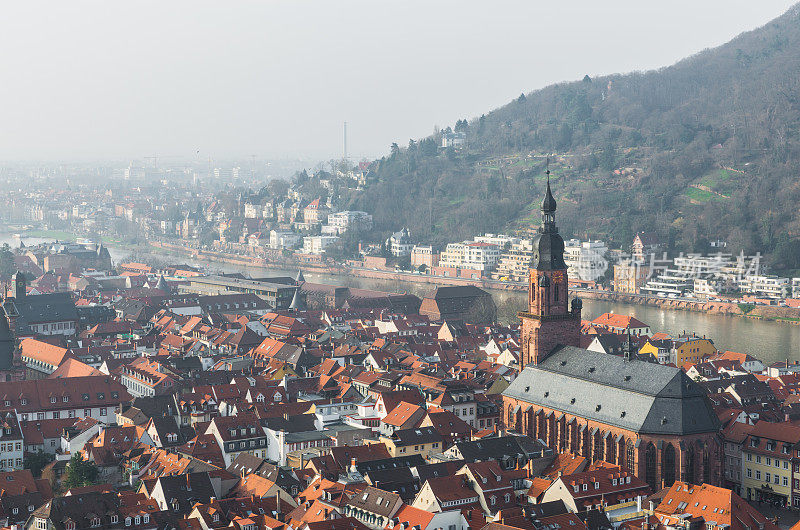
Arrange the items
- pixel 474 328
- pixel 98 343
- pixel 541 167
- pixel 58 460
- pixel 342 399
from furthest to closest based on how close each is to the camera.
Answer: pixel 541 167 → pixel 474 328 → pixel 98 343 → pixel 342 399 → pixel 58 460

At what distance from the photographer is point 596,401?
3572 cm

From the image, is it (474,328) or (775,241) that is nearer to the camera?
(474,328)

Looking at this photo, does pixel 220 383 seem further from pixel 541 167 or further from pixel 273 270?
pixel 541 167

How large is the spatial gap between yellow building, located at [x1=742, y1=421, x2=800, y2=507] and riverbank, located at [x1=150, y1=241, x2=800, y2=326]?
42707 millimetres

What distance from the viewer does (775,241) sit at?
96625 millimetres

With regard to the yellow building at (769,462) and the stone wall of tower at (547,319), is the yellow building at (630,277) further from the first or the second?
the yellow building at (769,462)

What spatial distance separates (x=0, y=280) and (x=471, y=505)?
227ft

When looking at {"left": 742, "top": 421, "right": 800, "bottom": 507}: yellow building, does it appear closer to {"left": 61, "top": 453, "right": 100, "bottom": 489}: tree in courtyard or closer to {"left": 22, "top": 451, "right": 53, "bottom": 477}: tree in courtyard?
{"left": 61, "top": 453, "right": 100, "bottom": 489}: tree in courtyard

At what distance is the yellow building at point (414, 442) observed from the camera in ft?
118

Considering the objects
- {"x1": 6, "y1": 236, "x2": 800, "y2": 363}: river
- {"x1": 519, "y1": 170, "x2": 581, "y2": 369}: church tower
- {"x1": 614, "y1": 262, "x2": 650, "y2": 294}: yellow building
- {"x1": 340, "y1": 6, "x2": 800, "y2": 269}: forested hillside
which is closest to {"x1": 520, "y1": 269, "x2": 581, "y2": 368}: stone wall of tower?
{"x1": 519, "y1": 170, "x2": 581, "y2": 369}: church tower

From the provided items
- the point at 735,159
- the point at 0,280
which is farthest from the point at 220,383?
the point at 735,159

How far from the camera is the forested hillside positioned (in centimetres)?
10544

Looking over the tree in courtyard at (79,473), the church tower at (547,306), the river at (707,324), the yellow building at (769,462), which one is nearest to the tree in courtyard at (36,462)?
the tree in courtyard at (79,473)

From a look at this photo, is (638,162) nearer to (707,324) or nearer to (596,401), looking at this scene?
(707,324)
